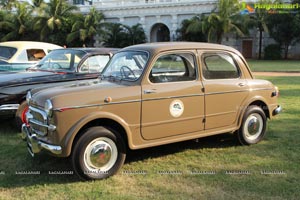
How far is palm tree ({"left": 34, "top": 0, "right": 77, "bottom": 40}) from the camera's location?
45.7 metres

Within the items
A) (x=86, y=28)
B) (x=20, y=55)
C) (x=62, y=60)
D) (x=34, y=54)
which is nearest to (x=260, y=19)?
(x=86, y=28)

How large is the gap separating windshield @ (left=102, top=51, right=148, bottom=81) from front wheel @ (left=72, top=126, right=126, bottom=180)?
0.93m

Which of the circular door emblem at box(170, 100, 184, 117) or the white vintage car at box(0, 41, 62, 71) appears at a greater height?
the white vintage car at box(0, 41, 62, 71)

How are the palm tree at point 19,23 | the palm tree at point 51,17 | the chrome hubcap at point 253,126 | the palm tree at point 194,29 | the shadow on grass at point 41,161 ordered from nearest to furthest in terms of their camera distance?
1. the shadow on grass at point 41,161
2. the chrome hubcap at point 253,126
3. the palm tree at point 194,29
4. the palm tree at point 51,17
5. the palm tree at point 19,23

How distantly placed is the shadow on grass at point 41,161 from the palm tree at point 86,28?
38349 millimetres

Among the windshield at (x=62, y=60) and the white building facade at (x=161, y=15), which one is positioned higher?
the white building facade at (x=161, y=15)

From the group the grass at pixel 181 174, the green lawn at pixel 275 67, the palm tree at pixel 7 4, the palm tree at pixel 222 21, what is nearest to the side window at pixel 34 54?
the grass at pixel 181 174

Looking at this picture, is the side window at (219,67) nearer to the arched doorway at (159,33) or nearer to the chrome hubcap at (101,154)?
the chrome hubcap at (101,154)

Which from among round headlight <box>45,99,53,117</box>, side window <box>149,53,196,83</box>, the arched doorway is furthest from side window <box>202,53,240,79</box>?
the arched doorway

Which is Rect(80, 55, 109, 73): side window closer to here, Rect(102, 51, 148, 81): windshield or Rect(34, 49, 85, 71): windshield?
Rect(34, 49, 85, 71): windshield

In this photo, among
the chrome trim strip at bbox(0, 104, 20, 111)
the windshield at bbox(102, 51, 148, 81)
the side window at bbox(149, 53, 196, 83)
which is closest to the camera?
the windshield at bbox(102, 51, 148, 81)

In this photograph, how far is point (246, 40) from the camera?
44.2 metres

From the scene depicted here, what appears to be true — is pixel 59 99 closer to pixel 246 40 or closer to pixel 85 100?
pixel 85 100

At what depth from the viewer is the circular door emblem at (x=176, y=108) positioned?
214 inches
